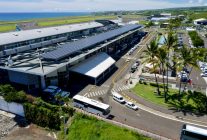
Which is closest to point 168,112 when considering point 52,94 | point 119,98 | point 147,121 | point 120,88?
point 147,121

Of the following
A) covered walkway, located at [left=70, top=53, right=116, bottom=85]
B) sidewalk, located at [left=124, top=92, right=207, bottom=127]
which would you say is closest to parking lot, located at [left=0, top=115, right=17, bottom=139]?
covered walkway, located at [left=70, top=53, right=116, bottom=85]

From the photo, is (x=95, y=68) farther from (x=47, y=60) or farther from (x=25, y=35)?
(x=25, y=35)

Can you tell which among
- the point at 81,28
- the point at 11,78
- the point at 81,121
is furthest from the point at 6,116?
the point at 81,28

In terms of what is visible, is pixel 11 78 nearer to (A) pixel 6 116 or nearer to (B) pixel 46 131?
(A) pixel 6 116

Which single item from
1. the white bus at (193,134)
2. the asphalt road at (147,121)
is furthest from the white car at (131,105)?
the white bus at (193,134)

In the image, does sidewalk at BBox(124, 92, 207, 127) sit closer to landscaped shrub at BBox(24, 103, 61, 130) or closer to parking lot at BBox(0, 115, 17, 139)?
landscaped shrub at BBox(24, 103, 61, 130)

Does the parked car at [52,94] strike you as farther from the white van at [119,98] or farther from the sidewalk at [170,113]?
the sidewalk at [170,113]
